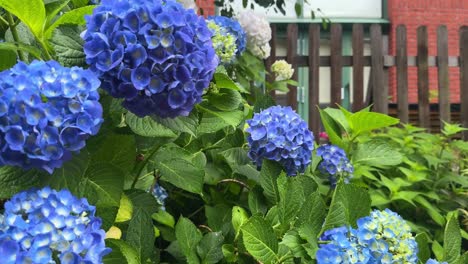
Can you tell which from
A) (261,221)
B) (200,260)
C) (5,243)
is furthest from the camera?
(200,260)

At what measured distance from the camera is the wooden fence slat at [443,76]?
512cm

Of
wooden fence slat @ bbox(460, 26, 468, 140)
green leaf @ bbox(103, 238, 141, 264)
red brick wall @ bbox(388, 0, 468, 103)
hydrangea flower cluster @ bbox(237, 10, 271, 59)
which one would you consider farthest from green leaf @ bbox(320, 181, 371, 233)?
red brick wall @ bbox(388, 0, 468, 103)

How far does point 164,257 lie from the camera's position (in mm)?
1214

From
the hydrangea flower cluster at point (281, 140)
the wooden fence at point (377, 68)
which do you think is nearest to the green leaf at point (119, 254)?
the hydrangea flower cluster at point (281, 140)

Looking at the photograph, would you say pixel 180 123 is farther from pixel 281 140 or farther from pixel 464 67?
pixel 464 67

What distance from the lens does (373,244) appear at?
77 centimetres

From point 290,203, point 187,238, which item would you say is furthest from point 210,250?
point 290,203

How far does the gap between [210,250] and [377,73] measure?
4308 mm

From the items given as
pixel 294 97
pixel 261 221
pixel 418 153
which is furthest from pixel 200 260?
pixel 294 97

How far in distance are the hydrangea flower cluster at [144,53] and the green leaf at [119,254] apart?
190mm

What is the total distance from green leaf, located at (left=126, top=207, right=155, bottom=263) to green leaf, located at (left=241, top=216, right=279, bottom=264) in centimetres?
16

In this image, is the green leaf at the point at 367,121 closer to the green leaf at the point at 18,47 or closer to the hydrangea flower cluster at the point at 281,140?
the hydrangea flower cluster at the point at 281,140

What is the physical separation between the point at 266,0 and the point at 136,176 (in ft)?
8.16

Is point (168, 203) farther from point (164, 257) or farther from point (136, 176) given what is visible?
point (136, 176)
